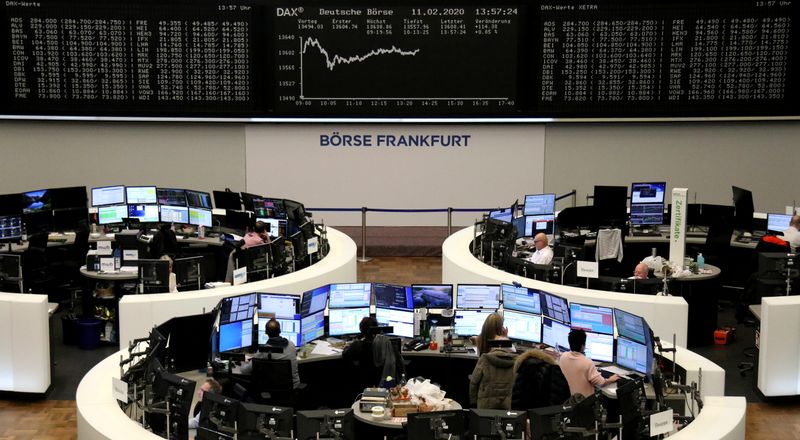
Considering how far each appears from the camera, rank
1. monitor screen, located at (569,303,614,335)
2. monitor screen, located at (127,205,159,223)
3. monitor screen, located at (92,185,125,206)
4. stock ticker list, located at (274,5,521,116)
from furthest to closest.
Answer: stock ticker list, located at (274,5,521,116) → monitor screen, located at (127,205,159,223) → monitor screen, located at (92,185,125,206) → monitor screen, located at (569,303,614,335)

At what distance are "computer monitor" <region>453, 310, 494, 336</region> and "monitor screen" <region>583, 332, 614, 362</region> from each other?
1110 mm

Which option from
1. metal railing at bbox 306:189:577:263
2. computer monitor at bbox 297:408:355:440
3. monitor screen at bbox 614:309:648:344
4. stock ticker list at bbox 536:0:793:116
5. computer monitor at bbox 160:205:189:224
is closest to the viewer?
computer monitor at bbox 297:408:355:440

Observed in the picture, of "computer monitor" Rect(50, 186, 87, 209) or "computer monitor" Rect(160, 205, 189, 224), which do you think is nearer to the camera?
"computer monitor" Rect(50, 186, 87, 209)

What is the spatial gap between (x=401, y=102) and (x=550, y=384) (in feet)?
28.5

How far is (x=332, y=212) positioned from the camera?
16750 millimetres

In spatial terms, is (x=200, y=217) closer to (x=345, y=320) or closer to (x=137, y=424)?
(x=345, y=320)

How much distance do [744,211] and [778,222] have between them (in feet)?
1.64

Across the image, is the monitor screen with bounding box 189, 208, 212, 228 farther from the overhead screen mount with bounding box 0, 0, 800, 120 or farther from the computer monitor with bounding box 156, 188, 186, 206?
the overhead screen mount with bounding box 0, 0, 800, 120

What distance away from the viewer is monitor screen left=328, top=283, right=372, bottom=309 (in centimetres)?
1006

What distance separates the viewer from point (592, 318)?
9.24 m

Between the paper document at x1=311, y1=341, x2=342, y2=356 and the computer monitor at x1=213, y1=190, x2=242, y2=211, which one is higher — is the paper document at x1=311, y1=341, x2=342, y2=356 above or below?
below

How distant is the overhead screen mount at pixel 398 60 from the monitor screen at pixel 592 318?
23.7 feet

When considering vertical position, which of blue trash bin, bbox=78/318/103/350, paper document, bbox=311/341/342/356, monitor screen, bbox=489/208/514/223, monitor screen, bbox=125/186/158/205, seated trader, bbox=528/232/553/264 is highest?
monitor screen, bbox=125/186/158/205

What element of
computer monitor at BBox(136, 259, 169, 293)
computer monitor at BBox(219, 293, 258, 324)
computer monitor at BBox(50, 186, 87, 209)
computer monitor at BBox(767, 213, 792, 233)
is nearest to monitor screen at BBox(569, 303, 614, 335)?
computer monitor at BBox(219, 293, 258, 324)
